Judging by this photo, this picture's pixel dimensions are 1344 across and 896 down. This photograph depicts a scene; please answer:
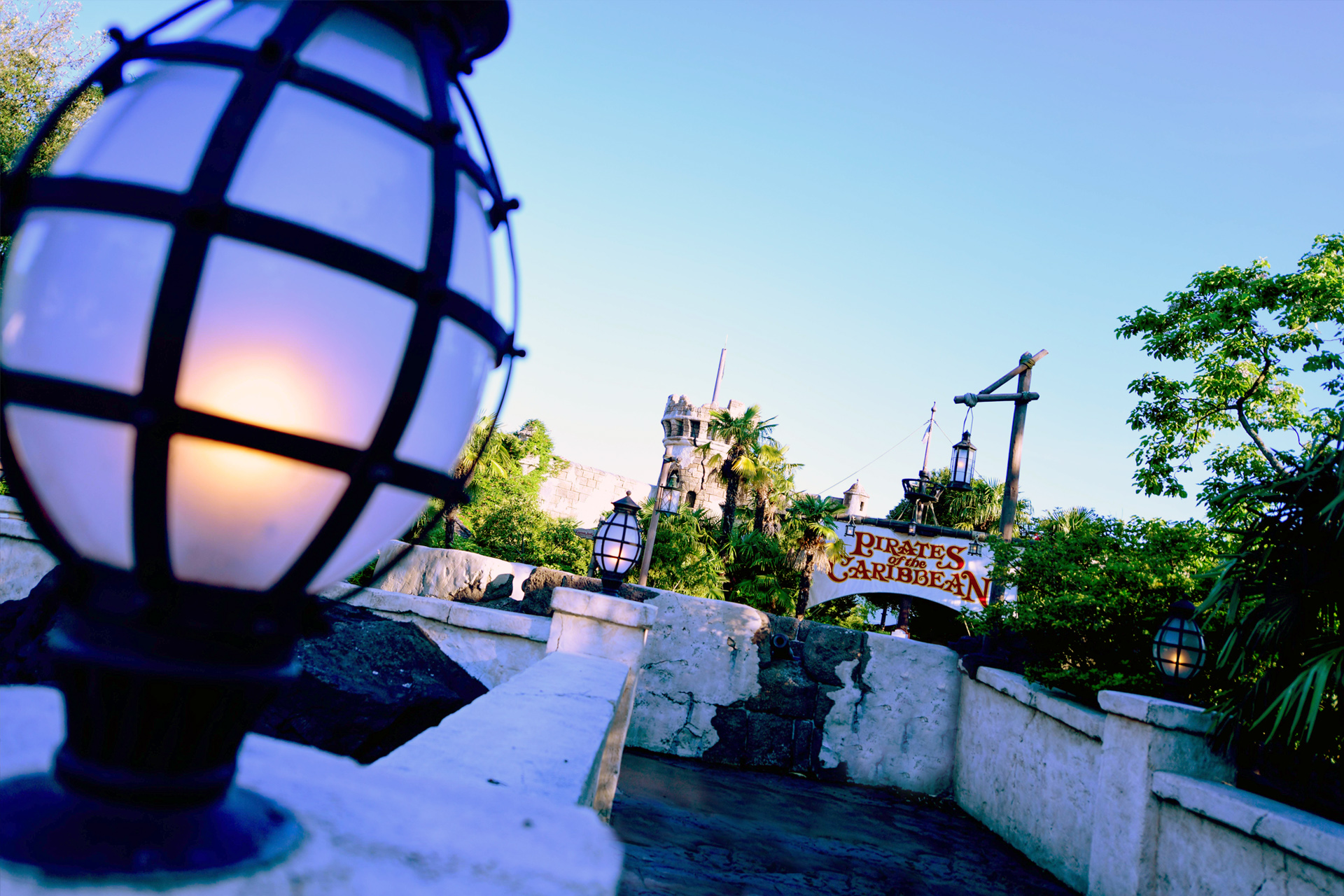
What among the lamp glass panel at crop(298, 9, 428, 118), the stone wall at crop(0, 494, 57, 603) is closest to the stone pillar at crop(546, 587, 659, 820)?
the lamp glass panel at crop(298, 9, 428, 118)

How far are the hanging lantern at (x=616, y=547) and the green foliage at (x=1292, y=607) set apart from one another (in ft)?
12.1

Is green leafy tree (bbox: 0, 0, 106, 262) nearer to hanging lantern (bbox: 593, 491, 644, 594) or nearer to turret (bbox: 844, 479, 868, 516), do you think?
hanging lantern (bbox: 593, 491, 644, 594)

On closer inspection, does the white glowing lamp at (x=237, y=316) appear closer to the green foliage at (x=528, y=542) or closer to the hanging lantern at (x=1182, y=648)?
the hanging lantern at (x=1182, y=648)

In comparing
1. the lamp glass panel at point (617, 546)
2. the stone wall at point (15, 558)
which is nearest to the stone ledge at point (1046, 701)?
the lamp glass panel at point (617, 546)

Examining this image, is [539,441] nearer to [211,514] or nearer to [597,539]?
[597,539]

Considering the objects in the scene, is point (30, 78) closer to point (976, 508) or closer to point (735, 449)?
point (735, 449)

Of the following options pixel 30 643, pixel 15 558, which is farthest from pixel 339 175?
pixel 15 558

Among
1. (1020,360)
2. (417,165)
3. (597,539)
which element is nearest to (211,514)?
(417,165)

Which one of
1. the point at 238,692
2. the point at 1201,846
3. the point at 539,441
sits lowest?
the point at 1201,846

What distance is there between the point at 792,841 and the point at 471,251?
18.7 ft

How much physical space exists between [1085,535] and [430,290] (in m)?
7.46

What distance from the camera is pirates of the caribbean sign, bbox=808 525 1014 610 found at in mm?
14227

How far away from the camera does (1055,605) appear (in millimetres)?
6523

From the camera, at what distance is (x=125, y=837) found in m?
0.72
